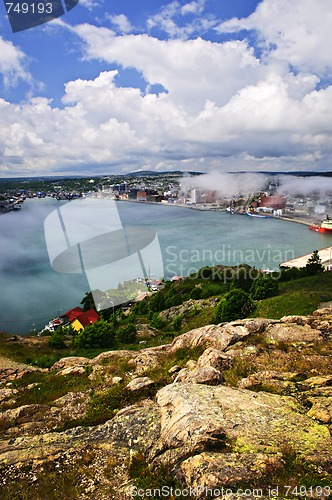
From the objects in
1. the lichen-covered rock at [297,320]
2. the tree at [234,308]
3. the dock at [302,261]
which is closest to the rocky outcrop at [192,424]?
the lichen-covered rock at [297,320]

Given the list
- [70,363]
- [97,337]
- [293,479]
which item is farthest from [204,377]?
[97,337]

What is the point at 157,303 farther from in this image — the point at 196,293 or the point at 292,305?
the point at 292,305

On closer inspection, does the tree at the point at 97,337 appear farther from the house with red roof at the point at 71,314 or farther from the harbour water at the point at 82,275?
the harbour water at the point at 82,275

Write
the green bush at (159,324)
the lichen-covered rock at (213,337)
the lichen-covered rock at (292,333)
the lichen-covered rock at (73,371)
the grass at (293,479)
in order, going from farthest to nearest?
the green bush at (159,324) < the lichen-covered rock at (73,371) < the lichen-covered rock at (213,337) < the lichen-covered rock at (292,333) < the grass at (293,479)

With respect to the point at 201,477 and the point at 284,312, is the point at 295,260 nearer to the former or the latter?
the point at 284,312

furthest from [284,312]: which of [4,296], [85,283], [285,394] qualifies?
[4,296]

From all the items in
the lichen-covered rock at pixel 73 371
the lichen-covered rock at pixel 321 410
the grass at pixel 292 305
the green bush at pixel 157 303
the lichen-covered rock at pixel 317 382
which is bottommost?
the green bush at pixel 157 303

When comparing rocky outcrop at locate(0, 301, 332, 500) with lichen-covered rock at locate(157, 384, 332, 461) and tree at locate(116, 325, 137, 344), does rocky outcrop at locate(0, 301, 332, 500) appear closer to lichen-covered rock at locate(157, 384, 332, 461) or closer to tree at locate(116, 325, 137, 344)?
lichen-covered rock at locate(157, 384, 332, 461)
